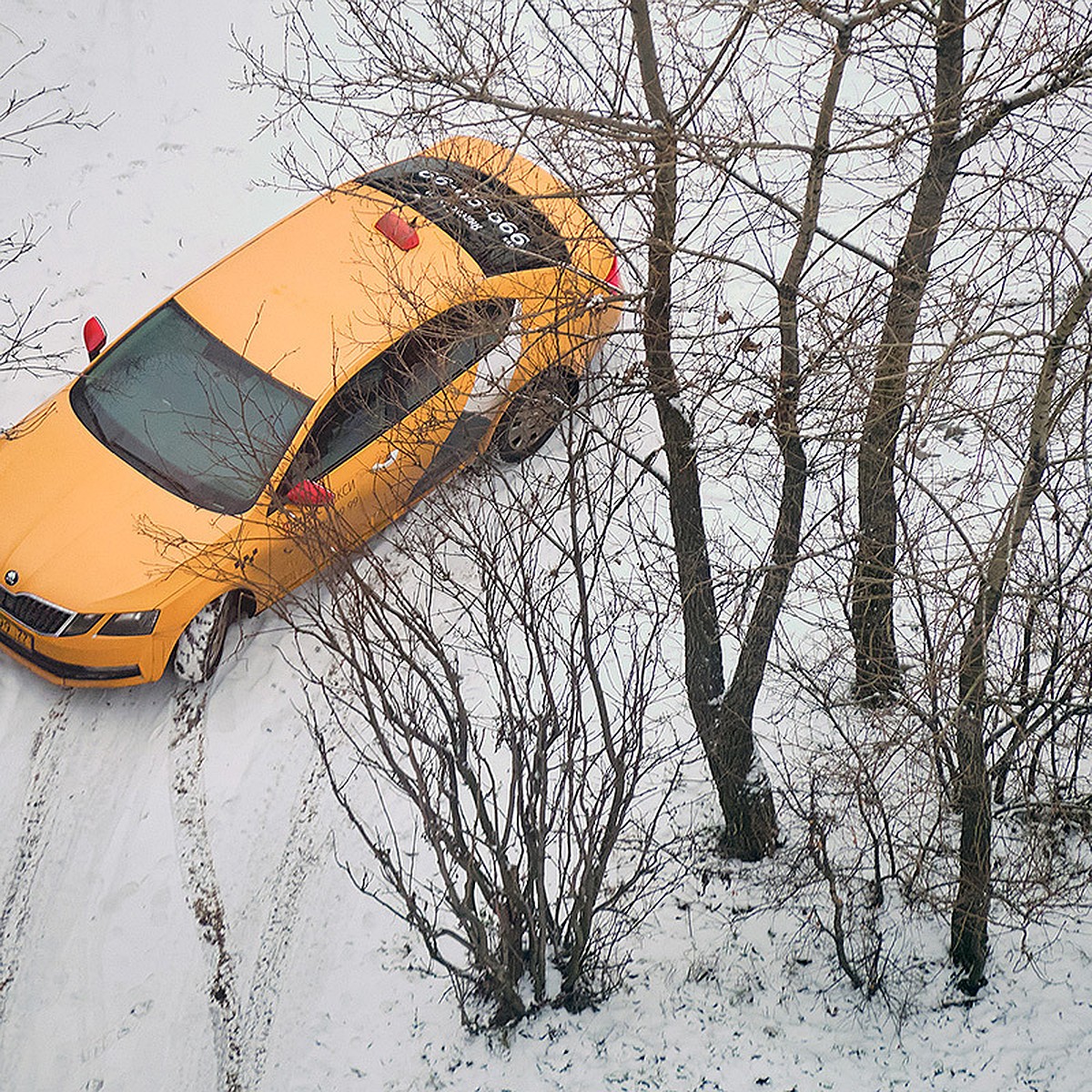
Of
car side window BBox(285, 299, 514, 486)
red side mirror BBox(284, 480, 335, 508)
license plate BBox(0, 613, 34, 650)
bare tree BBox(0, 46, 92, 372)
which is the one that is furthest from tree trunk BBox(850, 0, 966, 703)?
bare tree BBox(0, 46, 92, 372)

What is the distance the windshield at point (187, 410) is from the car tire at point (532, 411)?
1.33 meters

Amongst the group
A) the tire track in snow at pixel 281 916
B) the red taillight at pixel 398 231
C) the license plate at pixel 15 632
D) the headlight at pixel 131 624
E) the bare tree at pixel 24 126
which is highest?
the bare tree at pixel 24 126

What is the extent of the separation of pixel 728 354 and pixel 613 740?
2.35m

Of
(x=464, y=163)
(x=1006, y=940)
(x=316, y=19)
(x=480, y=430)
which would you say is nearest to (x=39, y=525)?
(x=480, y=430)

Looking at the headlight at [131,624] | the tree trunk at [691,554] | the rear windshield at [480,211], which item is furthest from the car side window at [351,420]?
the tree trunk at [691,554]

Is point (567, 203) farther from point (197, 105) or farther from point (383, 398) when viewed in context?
point (197, 105)

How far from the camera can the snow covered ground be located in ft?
21.6

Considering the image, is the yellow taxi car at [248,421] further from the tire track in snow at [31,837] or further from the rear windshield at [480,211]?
the tire track in snow at [31,837]

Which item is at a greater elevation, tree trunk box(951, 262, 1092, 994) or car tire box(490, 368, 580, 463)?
car tire box(490, 368, 580, 463)

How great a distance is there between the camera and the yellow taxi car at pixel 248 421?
7227 mm

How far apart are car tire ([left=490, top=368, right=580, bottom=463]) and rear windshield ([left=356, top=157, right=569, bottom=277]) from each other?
2.11 feet

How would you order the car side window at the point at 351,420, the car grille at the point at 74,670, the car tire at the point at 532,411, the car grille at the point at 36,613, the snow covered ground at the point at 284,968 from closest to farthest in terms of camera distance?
1. the car tire at the point at 532,411
2. the snow covered ground at the point at 284,968
3. the car grille at the point at 36,613
4. the car grille at the point at 74,670
5. the car side window at the point at 351,420

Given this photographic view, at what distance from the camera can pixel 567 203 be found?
722 centimetres

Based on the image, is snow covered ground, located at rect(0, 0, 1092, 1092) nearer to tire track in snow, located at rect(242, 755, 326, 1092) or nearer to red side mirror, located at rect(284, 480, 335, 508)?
tire track in snow, located at rect(242, 755, 326, 1092)
